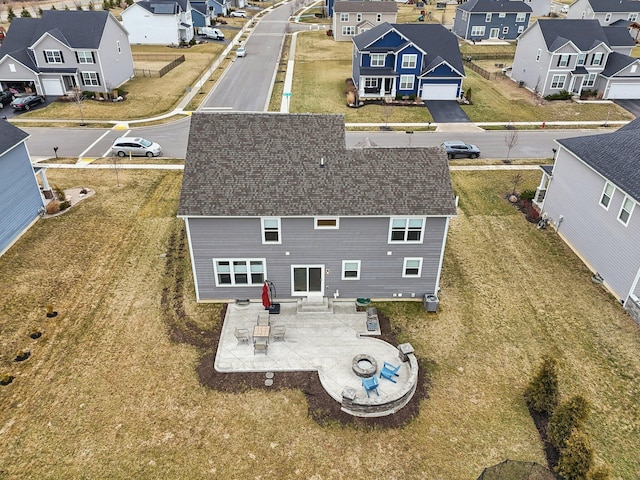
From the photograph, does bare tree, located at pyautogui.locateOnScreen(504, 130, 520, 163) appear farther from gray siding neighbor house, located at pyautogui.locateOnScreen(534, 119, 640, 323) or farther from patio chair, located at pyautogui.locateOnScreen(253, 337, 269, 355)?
patio chair, located at pyautogui.locateOnScreen(253, 337, 269, 355)

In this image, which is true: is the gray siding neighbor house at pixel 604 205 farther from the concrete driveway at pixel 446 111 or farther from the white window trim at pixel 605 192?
the concrete driveway at pixel 446 111

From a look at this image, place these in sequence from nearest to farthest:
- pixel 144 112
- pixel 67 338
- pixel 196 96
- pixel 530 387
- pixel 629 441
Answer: pixel 629 441 < pixel 530 387 < pixel 67 338 < pixel 144 112 < pixel 196 96

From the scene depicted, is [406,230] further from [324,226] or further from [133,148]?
[133,148]

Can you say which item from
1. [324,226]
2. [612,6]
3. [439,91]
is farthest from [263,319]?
[612,6]

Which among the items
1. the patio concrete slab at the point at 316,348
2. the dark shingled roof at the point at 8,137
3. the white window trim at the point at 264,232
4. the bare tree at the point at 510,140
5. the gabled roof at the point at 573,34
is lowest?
the patio concrete slab at the point at 316,348

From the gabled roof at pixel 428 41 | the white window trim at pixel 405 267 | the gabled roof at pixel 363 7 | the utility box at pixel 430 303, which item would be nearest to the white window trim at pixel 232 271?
the white window trim at pixel 405 267

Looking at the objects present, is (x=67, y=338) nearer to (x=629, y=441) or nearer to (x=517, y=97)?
(x=629, y=441)

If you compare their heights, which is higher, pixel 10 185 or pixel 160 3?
pixel 160 3

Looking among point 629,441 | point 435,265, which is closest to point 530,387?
point 629,441

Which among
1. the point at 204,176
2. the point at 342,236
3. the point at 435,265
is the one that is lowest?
the point at 435,265
